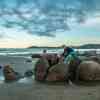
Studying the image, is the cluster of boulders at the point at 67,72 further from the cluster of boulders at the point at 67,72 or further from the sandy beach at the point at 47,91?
the sandy beach at the point at 47,91

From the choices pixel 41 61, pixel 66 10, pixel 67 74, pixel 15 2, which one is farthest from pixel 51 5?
pixel 67 74

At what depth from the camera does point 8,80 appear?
7.71 feet

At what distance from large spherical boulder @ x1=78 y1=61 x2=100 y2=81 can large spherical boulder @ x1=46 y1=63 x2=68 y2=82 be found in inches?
5.5

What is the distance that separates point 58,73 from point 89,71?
0.28m

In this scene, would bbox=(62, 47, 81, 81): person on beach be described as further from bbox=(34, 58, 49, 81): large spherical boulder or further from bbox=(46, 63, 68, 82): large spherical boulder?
bbox=(34, 58, 49, 81): large spherical boulder

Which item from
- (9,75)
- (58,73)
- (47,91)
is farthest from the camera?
(9,75)

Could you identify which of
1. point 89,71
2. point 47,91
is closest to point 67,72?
point 89,71

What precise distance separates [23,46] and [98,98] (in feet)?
4.98

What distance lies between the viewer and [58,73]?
219cm

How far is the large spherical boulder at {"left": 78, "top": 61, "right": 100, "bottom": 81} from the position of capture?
2176mm

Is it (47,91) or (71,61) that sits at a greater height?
(71,61)

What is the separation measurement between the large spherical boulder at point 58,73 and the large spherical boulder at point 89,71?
14 centimetres

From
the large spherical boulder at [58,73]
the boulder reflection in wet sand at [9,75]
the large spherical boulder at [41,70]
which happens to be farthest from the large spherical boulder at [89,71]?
the boulder reflection in wet sand at [9,75]

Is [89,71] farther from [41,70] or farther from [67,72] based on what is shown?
[41,70]
